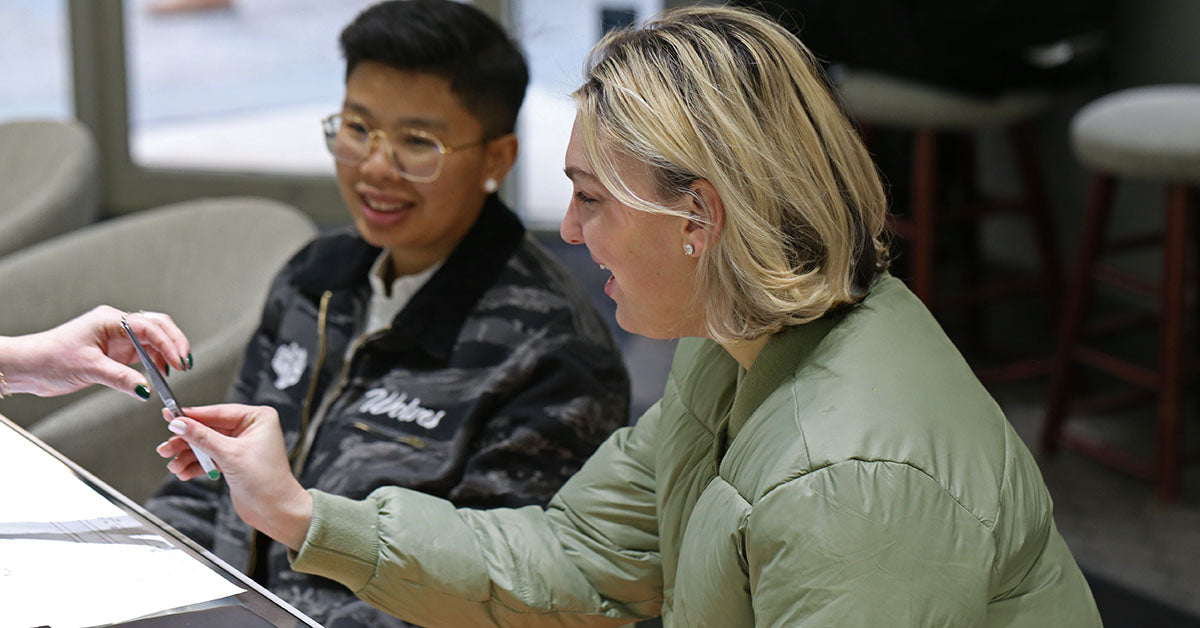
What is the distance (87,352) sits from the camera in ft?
4.66

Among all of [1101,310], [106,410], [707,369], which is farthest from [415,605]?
[1101,310]

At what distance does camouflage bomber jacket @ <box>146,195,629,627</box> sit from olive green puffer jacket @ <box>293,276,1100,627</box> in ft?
0.51

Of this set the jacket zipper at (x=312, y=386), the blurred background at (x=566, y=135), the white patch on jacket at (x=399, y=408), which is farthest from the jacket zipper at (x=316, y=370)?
the blurred background at (x=566, y=135)

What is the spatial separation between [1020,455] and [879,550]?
20 cm

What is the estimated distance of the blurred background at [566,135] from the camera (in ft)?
10.0

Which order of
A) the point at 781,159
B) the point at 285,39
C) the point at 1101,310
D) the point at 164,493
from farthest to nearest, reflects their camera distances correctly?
the point at 285,39
the point at 1101,310
the point at 164,493
the point at 781,159

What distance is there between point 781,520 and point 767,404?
5.3 inches

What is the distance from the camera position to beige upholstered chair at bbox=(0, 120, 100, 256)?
8.92 ft

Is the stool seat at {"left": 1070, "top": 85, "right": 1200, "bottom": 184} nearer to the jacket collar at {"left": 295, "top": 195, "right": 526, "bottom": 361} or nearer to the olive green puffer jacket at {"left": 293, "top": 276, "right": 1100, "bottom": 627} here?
the jacket collar at {"left": 295, "top": 195, "right": 526, "bottom": 361}

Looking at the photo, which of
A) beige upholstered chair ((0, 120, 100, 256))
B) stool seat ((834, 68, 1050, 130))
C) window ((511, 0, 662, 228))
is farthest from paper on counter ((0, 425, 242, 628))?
window ((511, 0, 662, 228))

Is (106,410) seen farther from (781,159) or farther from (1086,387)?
(1086,387)

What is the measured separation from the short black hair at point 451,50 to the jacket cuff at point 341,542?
25.7 inches

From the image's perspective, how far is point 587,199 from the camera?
1.21 metres

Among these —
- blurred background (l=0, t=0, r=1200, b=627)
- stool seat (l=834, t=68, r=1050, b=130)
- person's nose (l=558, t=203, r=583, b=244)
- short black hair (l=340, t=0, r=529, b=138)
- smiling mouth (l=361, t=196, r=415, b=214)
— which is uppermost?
short black hair (l=340, t=0, r=529, b=138)
